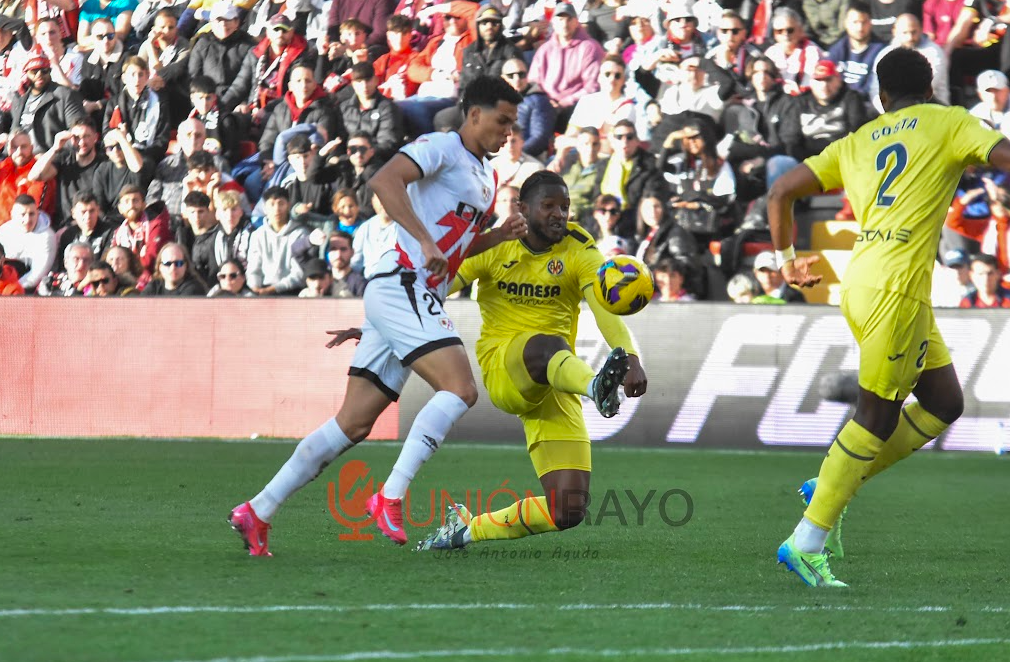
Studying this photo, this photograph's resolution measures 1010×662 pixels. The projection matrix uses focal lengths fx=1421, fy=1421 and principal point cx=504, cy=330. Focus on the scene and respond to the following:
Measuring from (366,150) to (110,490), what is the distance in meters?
7.63

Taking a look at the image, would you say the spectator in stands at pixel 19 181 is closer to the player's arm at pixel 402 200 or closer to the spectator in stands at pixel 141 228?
the spectator in stands at pixel 141 228

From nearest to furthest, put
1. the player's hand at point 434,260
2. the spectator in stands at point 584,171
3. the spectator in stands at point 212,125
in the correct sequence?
1. the player's hand at point 434,260
2. the spectator in stands at point 584,171
3. the spectator in stands at point 212,125

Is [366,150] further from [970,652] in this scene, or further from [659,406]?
[970,652]

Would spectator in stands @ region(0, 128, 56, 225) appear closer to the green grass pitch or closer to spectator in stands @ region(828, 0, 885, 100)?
the green grass pitch

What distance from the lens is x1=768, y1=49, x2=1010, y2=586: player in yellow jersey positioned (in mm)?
5602

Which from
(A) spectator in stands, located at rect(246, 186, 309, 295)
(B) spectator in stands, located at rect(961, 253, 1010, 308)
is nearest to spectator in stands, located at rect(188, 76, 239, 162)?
(A) spectator in stands, located at rect(246, 186, 309, 295)

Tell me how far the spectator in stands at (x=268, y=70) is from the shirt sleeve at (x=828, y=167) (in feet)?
42.1

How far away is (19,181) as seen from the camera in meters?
17.9

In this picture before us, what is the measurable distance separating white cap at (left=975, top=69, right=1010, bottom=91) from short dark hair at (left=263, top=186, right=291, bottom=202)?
762 centimetres

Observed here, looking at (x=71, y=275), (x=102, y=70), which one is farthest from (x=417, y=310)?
(x=102, y=70)

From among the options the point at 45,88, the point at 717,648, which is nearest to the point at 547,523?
the point at 717,648

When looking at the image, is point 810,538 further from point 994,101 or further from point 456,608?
point 994,101

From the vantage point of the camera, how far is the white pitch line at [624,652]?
13.1 ft

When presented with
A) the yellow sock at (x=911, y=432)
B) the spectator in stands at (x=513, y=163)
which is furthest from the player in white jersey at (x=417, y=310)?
the spectator in stands at (x=513, y=163)
